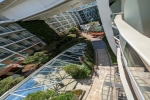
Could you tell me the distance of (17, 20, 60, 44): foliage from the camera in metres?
26.3

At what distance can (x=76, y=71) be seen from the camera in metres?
13.4

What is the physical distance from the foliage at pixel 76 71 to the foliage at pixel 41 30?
16.2 meters

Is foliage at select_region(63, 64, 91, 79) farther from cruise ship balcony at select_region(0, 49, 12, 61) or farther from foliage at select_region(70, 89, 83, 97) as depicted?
cruise ship balcony at select_region(0, 49, 12, 61)

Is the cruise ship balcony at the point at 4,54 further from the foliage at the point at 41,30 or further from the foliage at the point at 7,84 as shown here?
the foliage at the point at 41,30

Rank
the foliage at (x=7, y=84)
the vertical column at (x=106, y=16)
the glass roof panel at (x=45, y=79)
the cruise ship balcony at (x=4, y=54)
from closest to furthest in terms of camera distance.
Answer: the glass roof panel at (x=45, y=79), the foliage at (x=7, y=84), the vertical column at (x=106, y=16), the cruise ship balcony at (x=4, y=54)

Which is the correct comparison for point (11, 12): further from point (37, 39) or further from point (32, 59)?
point (32, 59)

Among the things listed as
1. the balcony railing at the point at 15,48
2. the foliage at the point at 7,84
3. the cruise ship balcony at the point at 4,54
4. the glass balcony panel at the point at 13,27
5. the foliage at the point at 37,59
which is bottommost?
the foliage at the point at 7,84

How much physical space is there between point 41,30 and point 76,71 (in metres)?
18.3

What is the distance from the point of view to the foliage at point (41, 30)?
26.3m

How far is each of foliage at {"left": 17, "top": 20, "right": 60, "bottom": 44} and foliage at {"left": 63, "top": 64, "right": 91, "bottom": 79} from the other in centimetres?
1620

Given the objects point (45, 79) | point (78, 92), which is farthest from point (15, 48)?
point (78, 92)

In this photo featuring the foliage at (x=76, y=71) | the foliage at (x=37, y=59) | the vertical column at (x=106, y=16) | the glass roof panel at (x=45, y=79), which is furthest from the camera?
the foliage at (x=37, y=59)

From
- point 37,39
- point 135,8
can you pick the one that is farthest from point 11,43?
point 135,8

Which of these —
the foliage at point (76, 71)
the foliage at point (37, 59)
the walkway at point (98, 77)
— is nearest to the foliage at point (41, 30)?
the foliage at point (37, 59)
